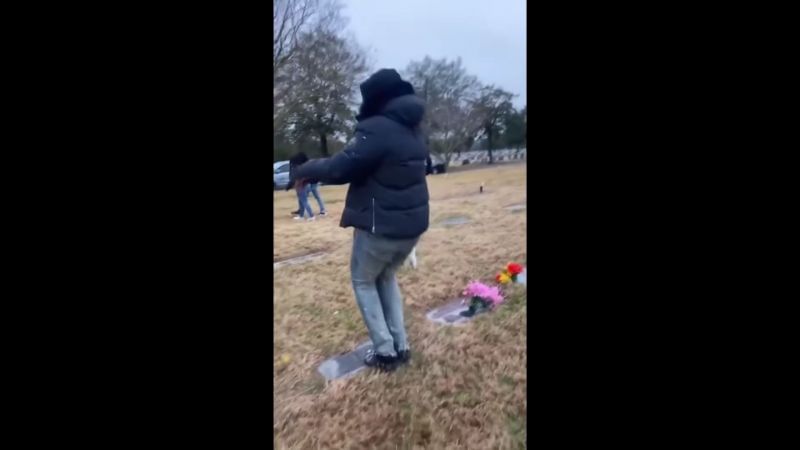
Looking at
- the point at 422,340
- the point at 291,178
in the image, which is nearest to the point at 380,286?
the point at 422,340

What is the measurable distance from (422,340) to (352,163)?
56cm

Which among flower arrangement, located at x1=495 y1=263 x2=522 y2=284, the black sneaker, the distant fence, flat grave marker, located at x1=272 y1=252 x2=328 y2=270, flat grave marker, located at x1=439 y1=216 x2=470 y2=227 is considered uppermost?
the distant fence

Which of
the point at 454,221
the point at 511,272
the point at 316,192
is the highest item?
the point at 316,192

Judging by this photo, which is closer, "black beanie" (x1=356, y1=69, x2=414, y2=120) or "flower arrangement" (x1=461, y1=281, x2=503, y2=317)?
"black beanie" (x1=356, y1=69, x2=414, y2=120)

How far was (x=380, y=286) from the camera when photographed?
164 centimetres

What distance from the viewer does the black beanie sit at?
5.00 feet

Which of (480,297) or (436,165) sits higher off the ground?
(436,165)

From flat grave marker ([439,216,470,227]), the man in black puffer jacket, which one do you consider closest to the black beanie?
the man in black puffer jacket

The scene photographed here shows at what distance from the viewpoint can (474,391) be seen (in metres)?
1.59

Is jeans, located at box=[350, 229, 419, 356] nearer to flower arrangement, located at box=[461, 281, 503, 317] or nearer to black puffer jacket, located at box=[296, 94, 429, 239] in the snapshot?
black puffer jacket, located at box=[296, 94, 429, 239]

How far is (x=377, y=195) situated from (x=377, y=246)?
0.49ft

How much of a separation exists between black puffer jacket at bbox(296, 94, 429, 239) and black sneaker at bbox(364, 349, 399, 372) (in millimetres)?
350

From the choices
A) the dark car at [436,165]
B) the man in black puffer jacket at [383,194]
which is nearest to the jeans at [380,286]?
the man in black puffer jacket at [383,194]

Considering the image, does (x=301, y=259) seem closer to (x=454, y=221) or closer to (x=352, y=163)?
(x=352, y=163)
